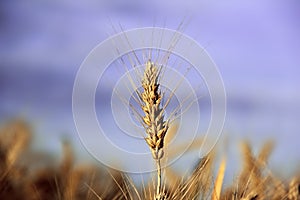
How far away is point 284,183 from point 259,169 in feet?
0.34

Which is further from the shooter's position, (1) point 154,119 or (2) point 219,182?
(2) point 219,182

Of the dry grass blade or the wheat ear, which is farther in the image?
the dry grass blade

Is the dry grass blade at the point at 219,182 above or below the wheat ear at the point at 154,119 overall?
below

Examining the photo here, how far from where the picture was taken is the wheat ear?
129 centimetres

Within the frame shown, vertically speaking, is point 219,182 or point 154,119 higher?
point 154,119

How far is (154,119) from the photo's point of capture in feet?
4.39

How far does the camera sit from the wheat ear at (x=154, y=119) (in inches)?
50.9

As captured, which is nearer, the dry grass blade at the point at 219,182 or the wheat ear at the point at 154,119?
the wheat ear at the point at 154,119

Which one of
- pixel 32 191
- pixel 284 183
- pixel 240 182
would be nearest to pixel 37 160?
pixel 32 191

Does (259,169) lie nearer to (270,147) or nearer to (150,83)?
(270,147)

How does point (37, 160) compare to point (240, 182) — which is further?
point (37, 160)

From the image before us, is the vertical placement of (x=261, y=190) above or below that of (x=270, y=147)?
below

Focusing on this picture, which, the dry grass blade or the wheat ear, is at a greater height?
the wheat ear

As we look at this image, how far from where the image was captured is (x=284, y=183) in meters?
1.63
